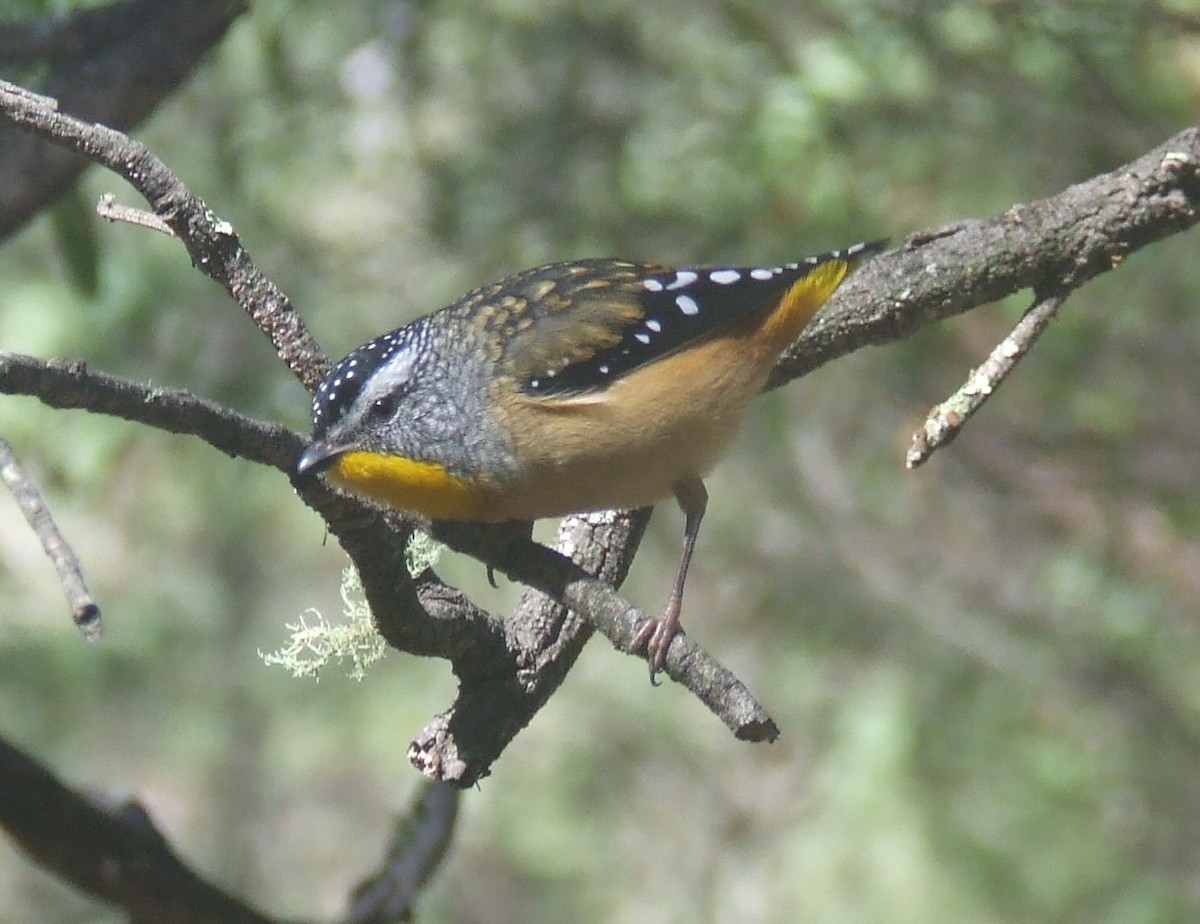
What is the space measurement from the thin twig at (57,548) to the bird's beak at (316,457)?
544mm

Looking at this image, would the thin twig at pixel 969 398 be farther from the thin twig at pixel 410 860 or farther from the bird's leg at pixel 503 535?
the thin twig at pixel 410 860

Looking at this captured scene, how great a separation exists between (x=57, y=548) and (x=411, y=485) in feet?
4.96

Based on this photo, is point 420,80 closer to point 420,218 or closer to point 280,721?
point 420,218

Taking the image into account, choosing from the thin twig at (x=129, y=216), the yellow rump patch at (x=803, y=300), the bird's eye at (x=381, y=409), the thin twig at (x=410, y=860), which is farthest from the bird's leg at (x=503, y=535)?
the thin twig at (x=129, y=216)

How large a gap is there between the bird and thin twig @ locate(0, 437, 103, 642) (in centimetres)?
119

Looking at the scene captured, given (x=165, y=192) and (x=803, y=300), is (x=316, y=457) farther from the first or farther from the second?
(x=803, y=300)

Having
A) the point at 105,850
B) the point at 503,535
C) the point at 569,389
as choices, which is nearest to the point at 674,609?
the point at 503,535

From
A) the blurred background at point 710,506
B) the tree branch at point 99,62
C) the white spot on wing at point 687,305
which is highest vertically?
the tree branch at point 99,62

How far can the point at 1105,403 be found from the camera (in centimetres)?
783

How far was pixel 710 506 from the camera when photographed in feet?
28.5

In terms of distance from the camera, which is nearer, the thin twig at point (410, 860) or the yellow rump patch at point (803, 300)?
the thin twig at point (410, 860)

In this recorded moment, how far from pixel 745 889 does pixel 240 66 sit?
5.88 m

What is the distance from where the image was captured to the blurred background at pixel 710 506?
6.36m

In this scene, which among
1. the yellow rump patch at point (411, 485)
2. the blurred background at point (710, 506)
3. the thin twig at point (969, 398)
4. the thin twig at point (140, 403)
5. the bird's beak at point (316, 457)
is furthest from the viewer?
the blurred background at point (710, 506)
